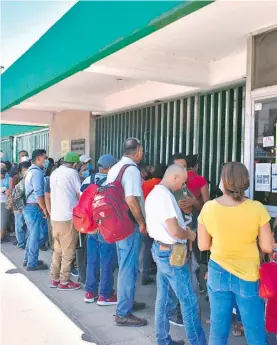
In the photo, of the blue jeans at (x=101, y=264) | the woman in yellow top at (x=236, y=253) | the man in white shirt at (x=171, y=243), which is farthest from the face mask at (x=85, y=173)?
the woman in yellow top at (x=236, y=253)

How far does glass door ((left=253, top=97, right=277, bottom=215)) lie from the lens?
160 inches

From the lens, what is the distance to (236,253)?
2.70 metres

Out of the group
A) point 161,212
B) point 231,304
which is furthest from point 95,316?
point 231,304

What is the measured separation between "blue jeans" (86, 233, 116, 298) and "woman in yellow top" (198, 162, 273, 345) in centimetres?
191

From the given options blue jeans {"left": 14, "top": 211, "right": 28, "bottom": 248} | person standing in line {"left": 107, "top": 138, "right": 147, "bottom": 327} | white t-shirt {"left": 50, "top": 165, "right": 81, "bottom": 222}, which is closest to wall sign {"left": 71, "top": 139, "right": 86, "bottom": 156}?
blue jeans {"left": 14, "top": 211, "right": 28, "bottom": 248}

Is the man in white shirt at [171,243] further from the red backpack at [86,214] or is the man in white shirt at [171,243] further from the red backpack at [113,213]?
the red backpack at [86,214]

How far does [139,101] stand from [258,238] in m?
5.31

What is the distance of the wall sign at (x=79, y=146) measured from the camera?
10.2 m

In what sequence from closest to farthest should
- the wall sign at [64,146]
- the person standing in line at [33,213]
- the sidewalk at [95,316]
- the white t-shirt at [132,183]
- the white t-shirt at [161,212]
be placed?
the white t-shirt at [161,212]
the sidewalk at [95,316]
the white t-shirt at [132,183]
the person standing in line at [33,213]
the wall sign at [64,146]

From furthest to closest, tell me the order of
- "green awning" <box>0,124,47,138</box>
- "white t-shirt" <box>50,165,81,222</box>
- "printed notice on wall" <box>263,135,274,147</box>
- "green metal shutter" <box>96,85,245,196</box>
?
"green awning" <box>0,124,47,138</box> → "green metal shutter" <box>96,85,245,196</box> → "white t-shirt" <box>50,165,81,222</box> → "printed notice on wall" <box>263,135,274,147</box>

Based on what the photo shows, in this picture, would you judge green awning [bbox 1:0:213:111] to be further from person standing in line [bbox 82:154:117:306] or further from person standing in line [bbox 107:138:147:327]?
person standing in line [bbox 82:154:117:306]

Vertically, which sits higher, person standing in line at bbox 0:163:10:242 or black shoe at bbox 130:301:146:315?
person standing in line at bbox 0:163:10:242

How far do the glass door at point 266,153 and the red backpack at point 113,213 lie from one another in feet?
4.64

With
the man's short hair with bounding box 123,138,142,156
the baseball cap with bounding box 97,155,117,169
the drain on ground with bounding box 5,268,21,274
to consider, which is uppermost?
the man's short hair with bounding box 123,138,142,156
